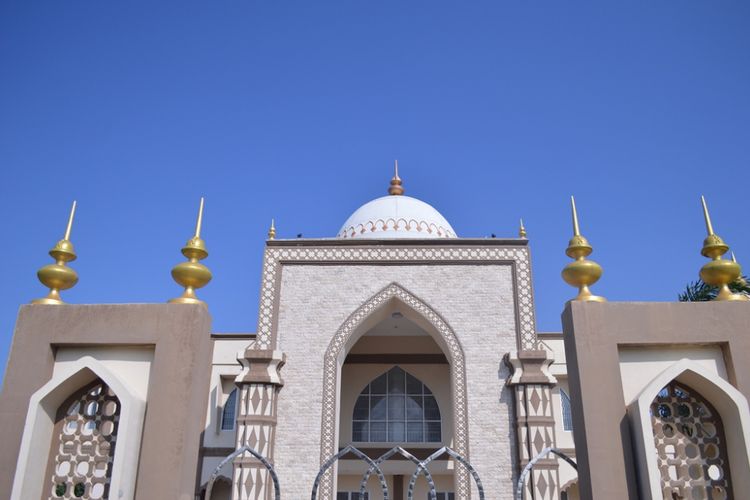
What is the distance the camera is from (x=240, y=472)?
12.3m

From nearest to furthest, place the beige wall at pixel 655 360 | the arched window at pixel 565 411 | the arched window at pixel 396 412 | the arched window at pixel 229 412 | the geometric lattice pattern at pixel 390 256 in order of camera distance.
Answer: the beige wall at pixel 655 360 → the geometric lattice pattern at pixel 390 256 → the arched window at pixel 565 411 → the arched window at pixel 396 412 → the arched window at pixel 229 412

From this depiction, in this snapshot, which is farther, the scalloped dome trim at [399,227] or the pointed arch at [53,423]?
the scalloped dome trim at [399,227]

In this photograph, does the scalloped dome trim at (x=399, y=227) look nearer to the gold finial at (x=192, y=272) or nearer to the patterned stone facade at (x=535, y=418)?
the patterned stone facade at (x=535, y=418)

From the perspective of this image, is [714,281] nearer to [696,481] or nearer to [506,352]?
[696,481]

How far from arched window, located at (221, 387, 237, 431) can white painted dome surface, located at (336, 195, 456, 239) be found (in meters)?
5.16

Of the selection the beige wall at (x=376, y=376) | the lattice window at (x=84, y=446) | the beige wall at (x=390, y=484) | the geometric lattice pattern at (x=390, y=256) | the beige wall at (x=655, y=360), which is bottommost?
the lattice window at (x=84, y=446)

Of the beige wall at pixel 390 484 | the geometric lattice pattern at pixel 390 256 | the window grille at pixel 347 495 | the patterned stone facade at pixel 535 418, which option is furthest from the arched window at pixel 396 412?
the patterned stone facade at pixel 535 418

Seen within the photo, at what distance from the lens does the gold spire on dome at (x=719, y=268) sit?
6.14m

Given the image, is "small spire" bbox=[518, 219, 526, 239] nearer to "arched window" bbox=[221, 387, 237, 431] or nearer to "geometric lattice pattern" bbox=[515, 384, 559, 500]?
"geometric lattice pattern" bbox=[515, 384, 559, 500]

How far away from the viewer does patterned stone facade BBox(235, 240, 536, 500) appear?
12.6m

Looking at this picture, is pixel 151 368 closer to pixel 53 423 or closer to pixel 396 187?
pixel 53 423

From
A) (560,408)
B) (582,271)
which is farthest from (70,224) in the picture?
(560,408)

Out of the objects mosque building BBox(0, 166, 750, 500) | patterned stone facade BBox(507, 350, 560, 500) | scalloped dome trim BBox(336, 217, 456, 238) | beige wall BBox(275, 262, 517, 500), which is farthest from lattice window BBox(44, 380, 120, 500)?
scalloped dome trim BBox(336, 217, 456, 238)

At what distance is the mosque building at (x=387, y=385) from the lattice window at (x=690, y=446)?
17 mm
